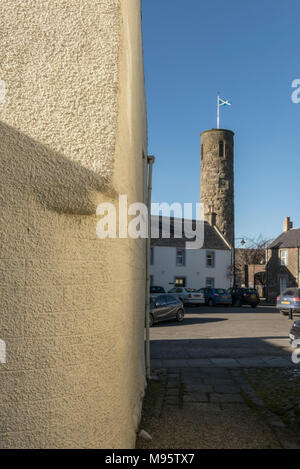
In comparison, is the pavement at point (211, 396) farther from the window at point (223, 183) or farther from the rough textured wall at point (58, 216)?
the window at point (223, 183)

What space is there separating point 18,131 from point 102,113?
54 centimetres

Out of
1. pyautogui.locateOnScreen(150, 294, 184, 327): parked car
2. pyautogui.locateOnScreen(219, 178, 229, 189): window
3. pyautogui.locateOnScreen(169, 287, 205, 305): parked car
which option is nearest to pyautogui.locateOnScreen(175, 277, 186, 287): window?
pyautogui.locateOnScreen(169, 287, 205, 305): parked car

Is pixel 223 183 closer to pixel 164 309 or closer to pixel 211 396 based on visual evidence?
pixel 164 309

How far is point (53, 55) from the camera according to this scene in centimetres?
259

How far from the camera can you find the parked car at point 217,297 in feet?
91.5

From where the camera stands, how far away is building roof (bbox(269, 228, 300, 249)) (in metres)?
39.0

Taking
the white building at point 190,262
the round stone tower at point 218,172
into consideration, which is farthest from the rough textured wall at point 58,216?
the round stone tower at point 218,172

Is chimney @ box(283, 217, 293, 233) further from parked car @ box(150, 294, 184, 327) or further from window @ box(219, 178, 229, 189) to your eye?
parked car @ box(150, 294, 184, 327)

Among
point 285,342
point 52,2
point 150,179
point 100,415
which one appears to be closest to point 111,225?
point 100,415

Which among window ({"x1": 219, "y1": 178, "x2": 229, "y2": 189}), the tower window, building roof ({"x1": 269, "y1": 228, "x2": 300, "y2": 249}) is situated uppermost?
the tower window

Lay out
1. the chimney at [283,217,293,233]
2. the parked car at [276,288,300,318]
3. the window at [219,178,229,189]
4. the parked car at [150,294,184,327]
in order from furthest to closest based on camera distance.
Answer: the window at [219,178,229,189]
the chimney at [283,217,293,233]
the parked car at [276,288,300,318]
the parked car at [150,294,184,327]

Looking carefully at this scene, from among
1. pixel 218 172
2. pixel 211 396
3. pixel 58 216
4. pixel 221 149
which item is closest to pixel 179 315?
pixel 211 396

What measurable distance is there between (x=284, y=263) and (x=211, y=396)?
3616cm

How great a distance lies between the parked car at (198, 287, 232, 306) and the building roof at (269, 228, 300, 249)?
1409 cm
